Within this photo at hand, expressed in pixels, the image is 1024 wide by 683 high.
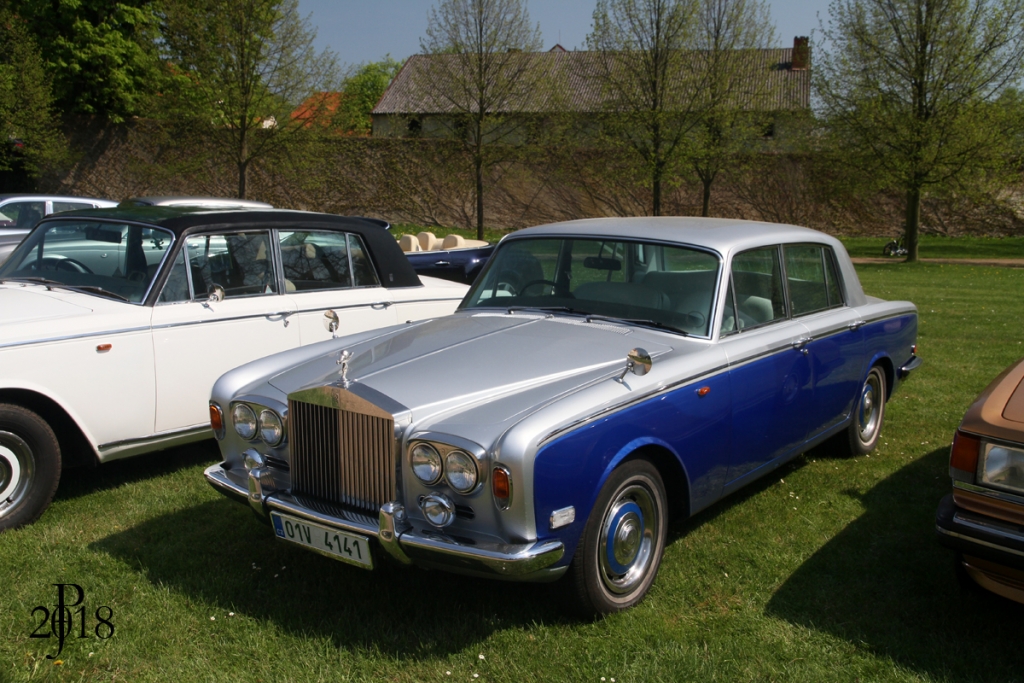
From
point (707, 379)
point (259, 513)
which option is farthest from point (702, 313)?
point (259, 513)

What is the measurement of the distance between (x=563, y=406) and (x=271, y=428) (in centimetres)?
135

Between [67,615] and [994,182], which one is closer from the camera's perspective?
[67,615]

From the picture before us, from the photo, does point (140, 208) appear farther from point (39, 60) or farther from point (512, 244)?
point (39, 60)

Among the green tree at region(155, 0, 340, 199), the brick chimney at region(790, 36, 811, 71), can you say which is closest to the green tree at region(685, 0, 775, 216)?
the green tree at region(155, 0, 340, 199)

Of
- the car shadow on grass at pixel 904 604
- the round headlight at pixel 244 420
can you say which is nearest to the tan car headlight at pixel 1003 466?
the car shadow on grass at pixel 904 604

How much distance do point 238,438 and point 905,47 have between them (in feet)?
79.2

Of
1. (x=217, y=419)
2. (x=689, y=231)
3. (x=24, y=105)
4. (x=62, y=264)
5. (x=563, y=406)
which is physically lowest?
(x=217, y=419)

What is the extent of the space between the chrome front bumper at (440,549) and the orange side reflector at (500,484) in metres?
0.19

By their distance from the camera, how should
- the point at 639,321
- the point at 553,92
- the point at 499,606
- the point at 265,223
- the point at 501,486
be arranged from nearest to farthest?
the point at 501,486, the point at 499,606, the point at 639,321, the point at 265,223, the point at 553,92

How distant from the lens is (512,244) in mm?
4973

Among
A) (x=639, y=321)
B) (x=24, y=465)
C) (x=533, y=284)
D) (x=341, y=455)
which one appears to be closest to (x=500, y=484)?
(x=341, y=455)

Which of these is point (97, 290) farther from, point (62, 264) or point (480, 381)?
point (480, 381)

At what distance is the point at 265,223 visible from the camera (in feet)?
18.7

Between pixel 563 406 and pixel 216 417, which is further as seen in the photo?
pixel 216 417
